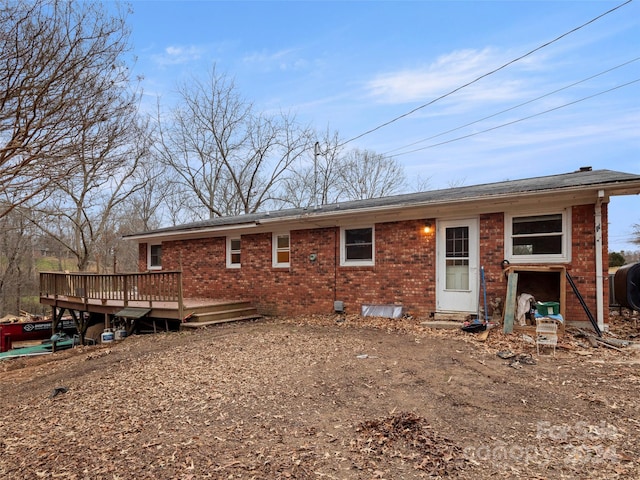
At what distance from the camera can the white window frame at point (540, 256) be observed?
7395mm

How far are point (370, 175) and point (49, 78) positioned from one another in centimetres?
2459

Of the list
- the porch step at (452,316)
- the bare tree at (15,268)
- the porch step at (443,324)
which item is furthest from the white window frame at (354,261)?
the bare tree at (15,268)

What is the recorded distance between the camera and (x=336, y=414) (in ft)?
12.4

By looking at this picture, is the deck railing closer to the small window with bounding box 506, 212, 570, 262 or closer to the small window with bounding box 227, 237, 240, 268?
the small window with bounding box 227, 237, 240, 268

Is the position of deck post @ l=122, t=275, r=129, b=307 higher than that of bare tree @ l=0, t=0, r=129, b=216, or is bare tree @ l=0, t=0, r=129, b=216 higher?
bare tree @ l=0, t=0, r=129, b=216

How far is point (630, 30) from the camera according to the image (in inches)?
324

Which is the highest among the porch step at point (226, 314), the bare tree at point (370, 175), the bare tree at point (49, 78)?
the bare tree at point (370, 175)

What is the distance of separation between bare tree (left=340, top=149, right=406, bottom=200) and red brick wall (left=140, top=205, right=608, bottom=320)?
16.7 metres

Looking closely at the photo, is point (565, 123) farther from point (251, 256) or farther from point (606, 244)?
point (251, 256)

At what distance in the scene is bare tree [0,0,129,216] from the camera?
5180 millimetres

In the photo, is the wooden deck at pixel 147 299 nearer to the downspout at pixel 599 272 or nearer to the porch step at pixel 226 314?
the porch step at pixel 226 314

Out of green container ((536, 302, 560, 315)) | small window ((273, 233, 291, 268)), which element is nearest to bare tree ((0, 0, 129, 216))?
small window ((273, 233, 291, 268))

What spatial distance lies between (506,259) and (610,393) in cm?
405

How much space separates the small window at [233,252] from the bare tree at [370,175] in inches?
657
